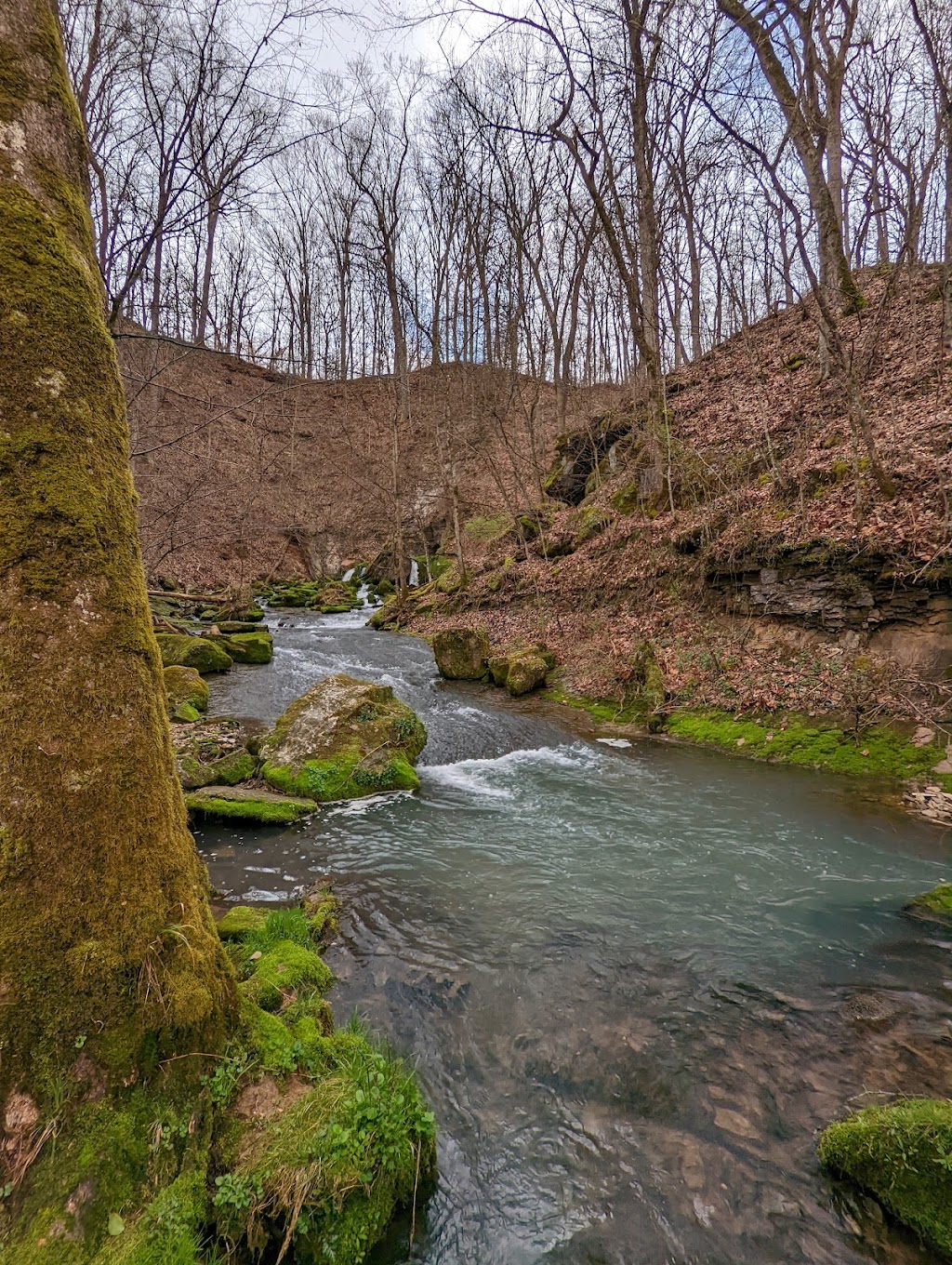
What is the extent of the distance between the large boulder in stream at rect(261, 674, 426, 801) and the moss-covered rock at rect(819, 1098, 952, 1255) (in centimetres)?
562

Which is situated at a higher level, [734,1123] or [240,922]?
[240,922]

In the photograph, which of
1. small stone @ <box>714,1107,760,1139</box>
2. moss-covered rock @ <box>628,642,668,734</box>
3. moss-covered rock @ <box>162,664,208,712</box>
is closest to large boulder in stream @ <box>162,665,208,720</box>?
moss-covered rock @ <box>162,664,208,712</box>

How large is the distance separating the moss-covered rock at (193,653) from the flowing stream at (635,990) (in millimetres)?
7692

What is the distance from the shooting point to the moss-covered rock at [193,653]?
1277 cm

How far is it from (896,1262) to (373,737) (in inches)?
258

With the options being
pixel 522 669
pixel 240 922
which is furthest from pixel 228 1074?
pixel 522 669

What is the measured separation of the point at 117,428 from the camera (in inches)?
87.1

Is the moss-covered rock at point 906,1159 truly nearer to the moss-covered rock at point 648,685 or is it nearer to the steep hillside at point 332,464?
the moss-covered rock at point 648,685

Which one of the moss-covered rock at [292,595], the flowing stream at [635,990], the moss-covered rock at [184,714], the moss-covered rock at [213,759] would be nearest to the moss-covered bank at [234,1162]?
the flowing stream at [635,990]

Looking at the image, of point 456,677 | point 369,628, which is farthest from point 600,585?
point 369,628

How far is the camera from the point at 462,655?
12.8 m

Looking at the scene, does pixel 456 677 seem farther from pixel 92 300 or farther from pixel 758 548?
pixel 92 300

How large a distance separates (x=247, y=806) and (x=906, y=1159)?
19.8ft

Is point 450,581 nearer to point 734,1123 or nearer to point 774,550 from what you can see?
point 774,550
